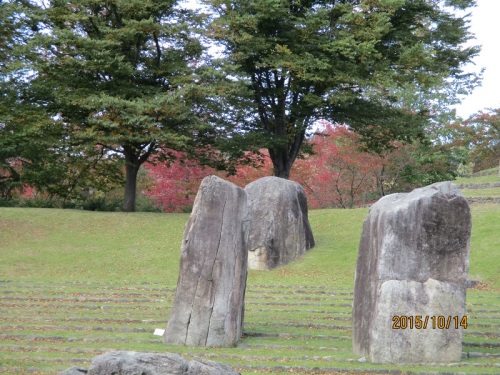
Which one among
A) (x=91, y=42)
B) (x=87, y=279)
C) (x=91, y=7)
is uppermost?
(x=91, y=7)

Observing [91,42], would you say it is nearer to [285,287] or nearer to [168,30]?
[168,30]

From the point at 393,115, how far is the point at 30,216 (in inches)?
706

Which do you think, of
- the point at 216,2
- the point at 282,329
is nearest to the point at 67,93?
the point at 216,2

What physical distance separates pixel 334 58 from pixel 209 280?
70.8 ft

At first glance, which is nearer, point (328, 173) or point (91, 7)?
point (91, 7)

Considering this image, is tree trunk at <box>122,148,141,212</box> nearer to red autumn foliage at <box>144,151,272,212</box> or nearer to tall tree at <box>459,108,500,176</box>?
red autumn foliage at <box>144,151,272,212</box>

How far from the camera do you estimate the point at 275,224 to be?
892 inches

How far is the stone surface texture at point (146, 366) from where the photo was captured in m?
5.36

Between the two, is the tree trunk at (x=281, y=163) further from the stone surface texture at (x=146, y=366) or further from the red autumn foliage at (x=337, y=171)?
the stone surface texture at (x=146, y=366)

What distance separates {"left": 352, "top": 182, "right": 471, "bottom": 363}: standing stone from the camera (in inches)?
393

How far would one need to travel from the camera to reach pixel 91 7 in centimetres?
3134

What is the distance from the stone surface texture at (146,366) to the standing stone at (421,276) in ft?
16.3
